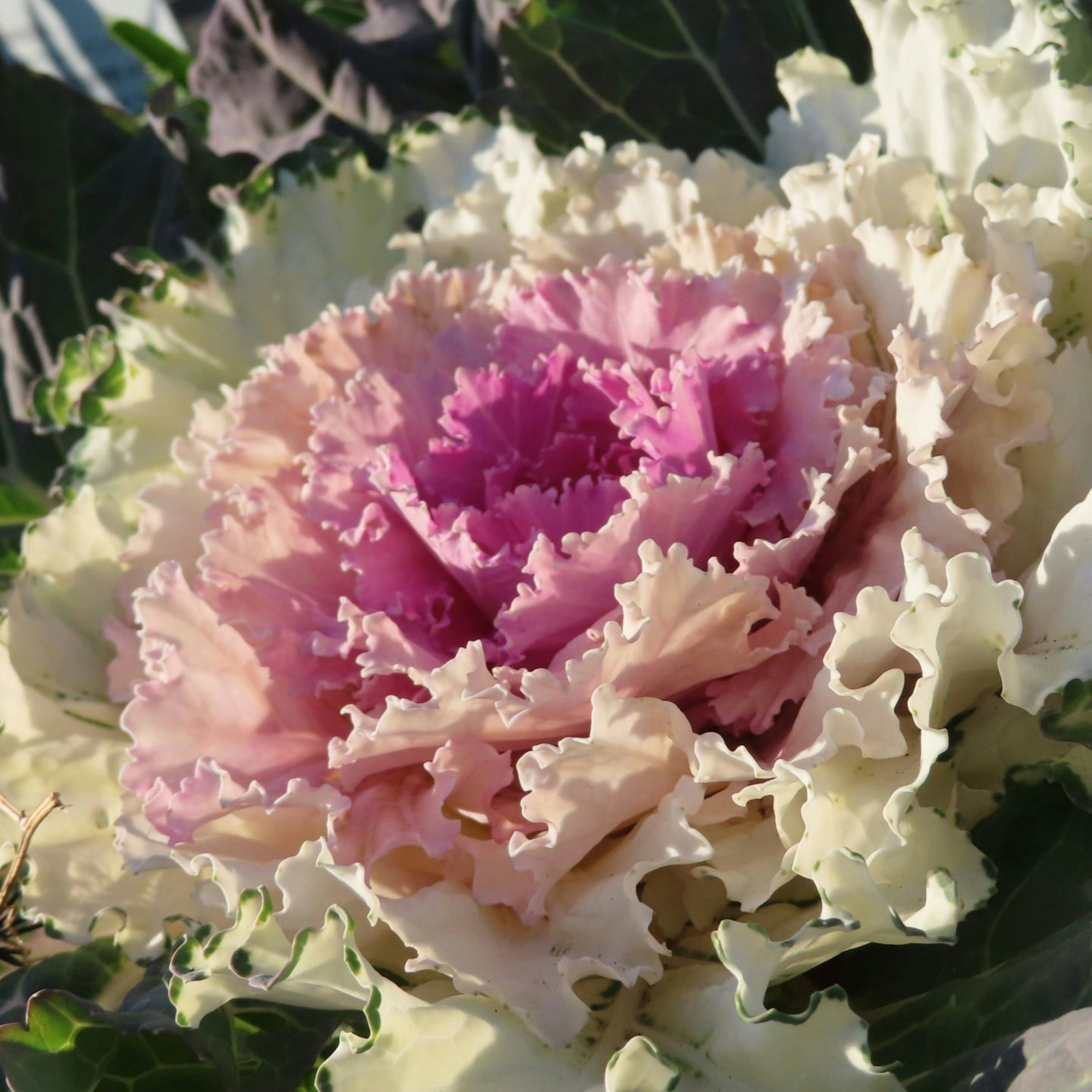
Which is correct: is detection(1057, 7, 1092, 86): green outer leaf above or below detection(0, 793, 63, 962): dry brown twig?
above

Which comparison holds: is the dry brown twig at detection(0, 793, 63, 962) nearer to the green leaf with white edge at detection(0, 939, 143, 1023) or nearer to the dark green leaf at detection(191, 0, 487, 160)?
the green leaf with white edge at detection(0, 939, 143, 1023)

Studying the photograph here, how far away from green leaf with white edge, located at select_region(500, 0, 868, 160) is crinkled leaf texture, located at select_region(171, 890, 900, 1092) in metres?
0.74

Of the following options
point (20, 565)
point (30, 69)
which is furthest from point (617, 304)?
point (30, 69)

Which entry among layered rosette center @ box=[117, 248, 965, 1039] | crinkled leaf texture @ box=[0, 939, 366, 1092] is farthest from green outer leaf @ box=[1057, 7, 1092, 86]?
crinkled leaf texture @ box=[0, 939, 366, 1092]

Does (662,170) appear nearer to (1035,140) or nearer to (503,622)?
(1035,140)

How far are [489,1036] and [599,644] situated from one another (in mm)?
210

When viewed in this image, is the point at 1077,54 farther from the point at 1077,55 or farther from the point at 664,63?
the point at 664,63

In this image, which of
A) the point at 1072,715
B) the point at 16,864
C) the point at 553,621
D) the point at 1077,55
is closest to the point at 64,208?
the point at 16,864

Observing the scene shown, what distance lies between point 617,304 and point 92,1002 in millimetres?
542

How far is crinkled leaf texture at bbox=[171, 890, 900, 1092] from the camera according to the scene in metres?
0.63

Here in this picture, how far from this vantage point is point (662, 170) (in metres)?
0.99

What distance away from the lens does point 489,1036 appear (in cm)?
66

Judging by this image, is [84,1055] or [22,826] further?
[22,826]

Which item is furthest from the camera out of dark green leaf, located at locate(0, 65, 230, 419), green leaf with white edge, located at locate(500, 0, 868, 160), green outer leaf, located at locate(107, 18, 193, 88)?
green outer leaf, located at locate(107, 18, 193, 88)
